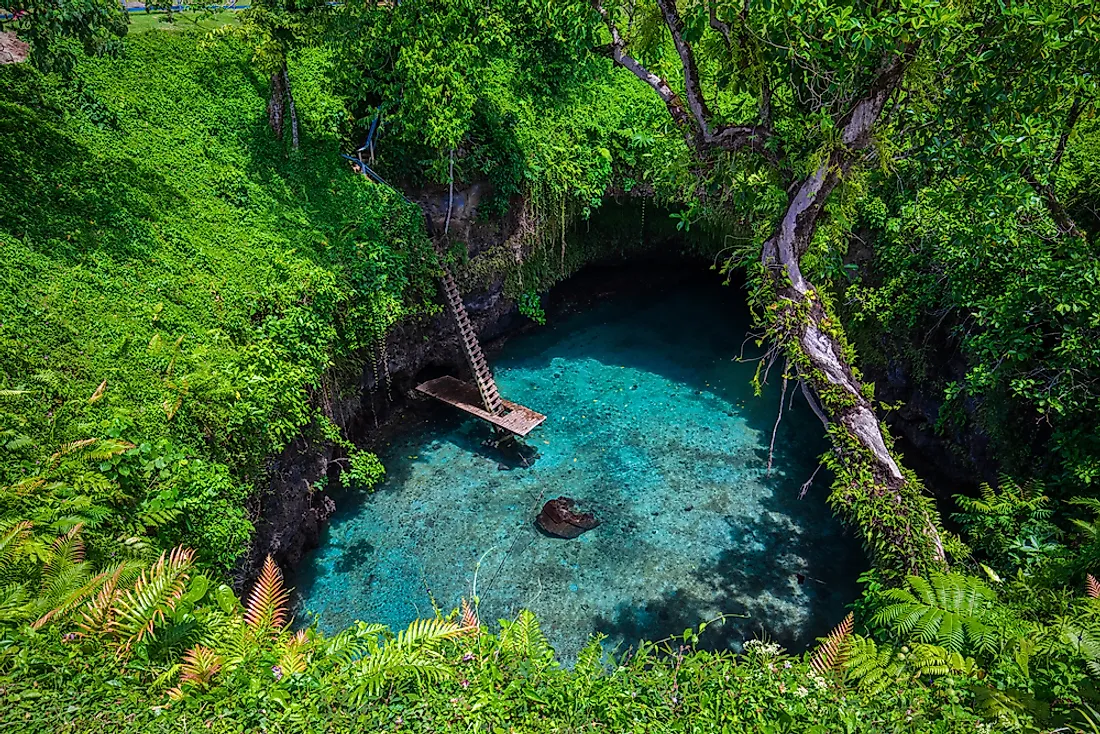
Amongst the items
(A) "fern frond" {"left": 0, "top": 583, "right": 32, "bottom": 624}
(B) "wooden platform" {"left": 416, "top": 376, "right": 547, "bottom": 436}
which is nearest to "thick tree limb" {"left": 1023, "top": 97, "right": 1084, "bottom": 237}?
(B) "wooden platform" {"left": 416, "top": 376, "right": 547, "bottom": 436}

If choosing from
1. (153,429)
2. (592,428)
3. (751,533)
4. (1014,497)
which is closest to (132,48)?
(153,429)

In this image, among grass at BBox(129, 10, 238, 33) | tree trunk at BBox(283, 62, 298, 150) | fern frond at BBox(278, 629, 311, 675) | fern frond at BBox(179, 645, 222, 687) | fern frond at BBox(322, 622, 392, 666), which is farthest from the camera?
grass at BBox(129, 10, 238, 33)

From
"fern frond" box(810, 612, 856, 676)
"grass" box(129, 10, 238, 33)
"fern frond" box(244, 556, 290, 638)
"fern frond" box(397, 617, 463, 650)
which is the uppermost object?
"grass" box(129, 10, 238, 33)

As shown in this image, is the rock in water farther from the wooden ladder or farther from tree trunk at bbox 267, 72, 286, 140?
tree trunk at bbox 267, 72, 286, 140

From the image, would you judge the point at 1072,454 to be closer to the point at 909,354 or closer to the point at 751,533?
the point at 909,354

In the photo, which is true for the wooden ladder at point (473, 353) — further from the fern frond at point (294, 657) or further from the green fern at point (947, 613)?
the green fern at point (947, 613)

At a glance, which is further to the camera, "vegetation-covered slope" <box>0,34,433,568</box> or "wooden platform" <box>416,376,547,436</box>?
"wooden platform" <box>416,376,547,436</box>

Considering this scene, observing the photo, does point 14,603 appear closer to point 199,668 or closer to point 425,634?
point 199,668

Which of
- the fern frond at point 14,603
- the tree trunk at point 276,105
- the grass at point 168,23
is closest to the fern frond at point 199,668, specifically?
the fern frond at point 14,603
